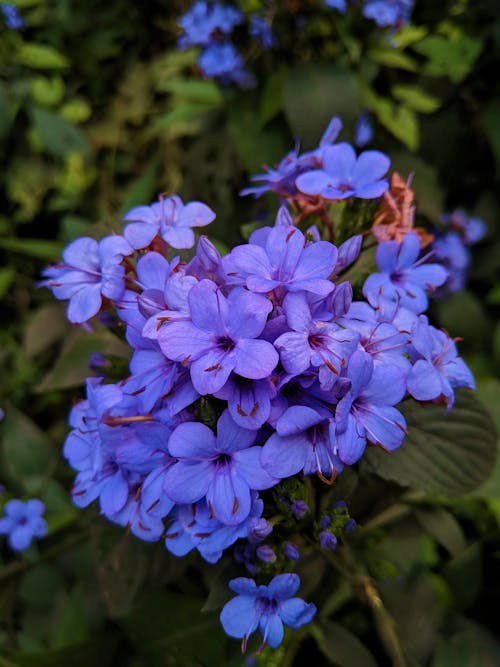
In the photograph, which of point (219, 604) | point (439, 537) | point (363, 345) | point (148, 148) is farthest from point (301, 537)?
point (148, 148)

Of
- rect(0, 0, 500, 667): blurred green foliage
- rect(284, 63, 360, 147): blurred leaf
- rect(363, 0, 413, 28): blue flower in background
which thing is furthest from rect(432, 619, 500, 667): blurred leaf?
rect(363, 0, 413, 28): blue flower in background

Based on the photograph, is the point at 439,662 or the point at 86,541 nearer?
the point at 439,662

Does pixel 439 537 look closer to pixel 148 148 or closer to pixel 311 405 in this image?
pixel 311 405

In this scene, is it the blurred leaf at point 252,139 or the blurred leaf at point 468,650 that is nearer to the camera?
the blurred leaf at point 468,650

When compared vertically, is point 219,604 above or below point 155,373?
below

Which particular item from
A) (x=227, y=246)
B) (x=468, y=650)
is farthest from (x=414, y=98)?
(x=468, y=650)

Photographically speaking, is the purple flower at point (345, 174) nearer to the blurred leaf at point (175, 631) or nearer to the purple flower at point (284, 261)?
the purple flower at point (284, 261)

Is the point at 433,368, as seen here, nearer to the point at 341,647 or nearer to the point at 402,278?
the point at 402,278

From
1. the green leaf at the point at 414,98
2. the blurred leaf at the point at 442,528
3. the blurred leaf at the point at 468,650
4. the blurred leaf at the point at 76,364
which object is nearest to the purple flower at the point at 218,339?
the blurred leaf at the point at 76,364

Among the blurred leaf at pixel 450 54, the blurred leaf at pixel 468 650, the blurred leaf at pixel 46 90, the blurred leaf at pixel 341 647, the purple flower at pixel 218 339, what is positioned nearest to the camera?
the purple flower at pixel 218 339
